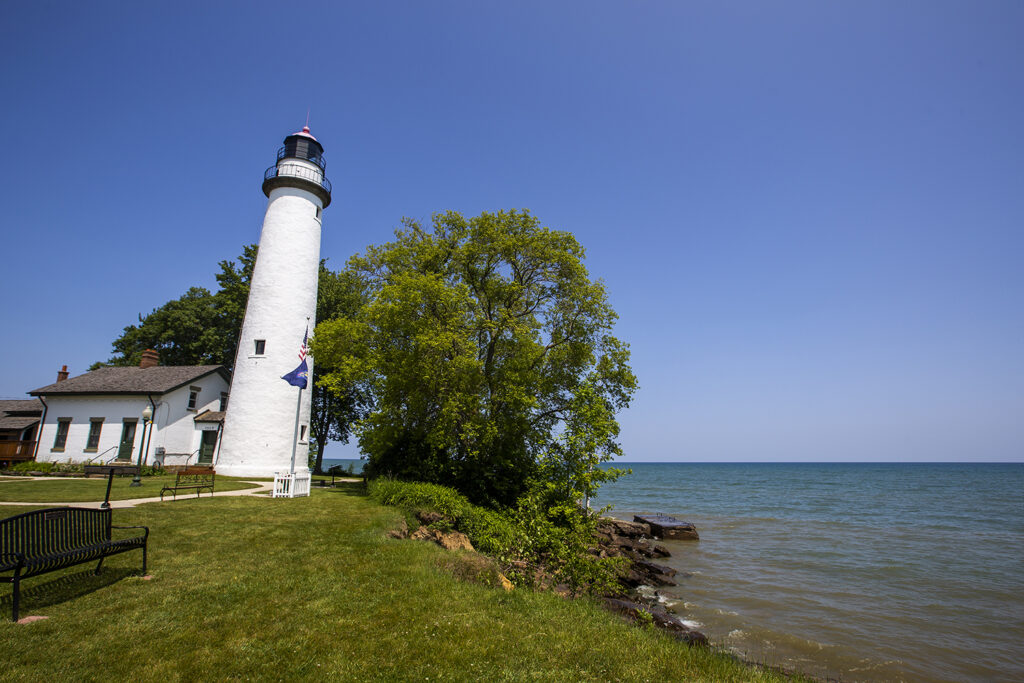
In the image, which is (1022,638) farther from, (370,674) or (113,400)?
(113,400)

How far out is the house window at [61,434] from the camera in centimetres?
2891

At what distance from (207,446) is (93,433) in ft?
20.1

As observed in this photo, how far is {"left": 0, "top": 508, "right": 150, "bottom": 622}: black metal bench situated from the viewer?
20.5 feet

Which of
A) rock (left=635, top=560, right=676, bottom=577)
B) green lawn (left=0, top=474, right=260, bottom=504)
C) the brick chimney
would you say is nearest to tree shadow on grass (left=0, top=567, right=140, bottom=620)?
green lawn (left=0, top=474, right=260, bottom=504)

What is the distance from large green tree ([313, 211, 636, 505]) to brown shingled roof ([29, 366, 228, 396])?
13659mm

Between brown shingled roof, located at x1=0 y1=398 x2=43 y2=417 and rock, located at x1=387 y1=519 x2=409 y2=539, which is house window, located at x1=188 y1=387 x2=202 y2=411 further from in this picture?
rock, located at x1=387 y1=519 x2=409 y2=539

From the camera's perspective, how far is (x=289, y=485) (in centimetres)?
1767

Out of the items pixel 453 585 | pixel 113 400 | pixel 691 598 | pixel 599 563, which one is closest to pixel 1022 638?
pixel 691 598

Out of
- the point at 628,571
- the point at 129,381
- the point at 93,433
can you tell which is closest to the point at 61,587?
the point at 628,571

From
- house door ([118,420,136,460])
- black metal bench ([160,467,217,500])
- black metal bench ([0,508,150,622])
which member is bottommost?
black metal bench ([160,467,217,500])

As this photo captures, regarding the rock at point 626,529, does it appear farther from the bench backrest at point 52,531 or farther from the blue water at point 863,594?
the bench backrest at point 52,531

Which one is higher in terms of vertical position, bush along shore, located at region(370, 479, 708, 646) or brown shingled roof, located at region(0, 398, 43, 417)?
brown shingled roof, located at region(0, 398, 43, 417)

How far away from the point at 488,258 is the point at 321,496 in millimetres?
11529

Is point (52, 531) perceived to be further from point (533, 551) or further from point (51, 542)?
point (533, 551)
